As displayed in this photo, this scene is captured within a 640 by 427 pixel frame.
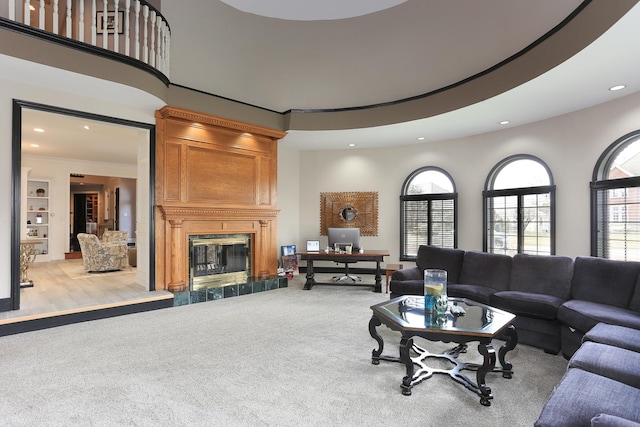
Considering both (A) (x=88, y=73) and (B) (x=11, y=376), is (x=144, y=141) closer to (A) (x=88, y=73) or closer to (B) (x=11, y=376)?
(A) (x=88, y=73)

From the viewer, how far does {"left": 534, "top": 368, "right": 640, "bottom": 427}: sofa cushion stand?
60.7 inches

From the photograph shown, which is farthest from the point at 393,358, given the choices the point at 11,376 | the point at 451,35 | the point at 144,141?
the point at 144,141

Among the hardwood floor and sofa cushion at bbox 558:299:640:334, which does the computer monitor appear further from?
sofa cushion at bbox 558:299:640:334

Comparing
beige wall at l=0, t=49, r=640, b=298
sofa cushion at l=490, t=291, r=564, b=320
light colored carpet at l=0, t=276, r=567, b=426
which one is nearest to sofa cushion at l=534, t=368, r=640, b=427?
light colored carpet at l=0, t=276, r=567, b=426

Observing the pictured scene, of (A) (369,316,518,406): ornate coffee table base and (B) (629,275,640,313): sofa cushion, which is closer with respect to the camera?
(A) (369,316,518,406): ornate coffee table base

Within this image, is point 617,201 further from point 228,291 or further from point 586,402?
point 228,291

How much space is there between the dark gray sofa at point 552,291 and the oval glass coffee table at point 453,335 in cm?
75

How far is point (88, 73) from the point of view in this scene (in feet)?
12.4

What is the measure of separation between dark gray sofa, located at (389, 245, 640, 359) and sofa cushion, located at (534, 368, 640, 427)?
1423 millimetres

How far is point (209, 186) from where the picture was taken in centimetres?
566

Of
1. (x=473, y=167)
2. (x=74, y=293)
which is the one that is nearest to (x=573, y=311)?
(x=473, y=167)

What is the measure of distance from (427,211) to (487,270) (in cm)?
272

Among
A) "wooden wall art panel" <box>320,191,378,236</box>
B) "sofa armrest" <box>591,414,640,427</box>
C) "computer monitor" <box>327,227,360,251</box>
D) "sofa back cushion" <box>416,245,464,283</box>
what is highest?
"wooden wall art panel" <box>320,191,378,236</box>

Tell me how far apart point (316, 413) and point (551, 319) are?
2623mm
